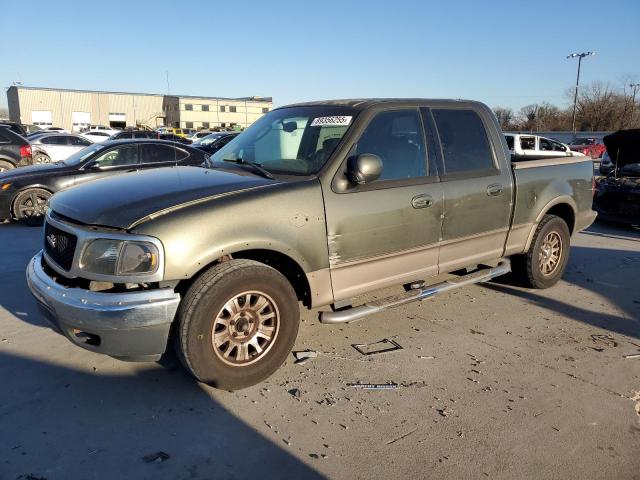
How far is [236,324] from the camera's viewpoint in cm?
322

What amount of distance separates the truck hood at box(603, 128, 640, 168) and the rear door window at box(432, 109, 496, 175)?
5314 mm

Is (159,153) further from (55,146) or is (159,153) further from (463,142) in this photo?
(55,146)

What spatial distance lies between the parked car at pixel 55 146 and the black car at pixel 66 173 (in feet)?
37.4

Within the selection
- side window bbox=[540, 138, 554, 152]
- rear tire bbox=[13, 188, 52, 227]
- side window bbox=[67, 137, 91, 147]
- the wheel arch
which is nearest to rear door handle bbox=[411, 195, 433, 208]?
the wheel arch

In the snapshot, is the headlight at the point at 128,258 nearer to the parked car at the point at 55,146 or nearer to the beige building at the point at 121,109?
the parked car at the point at 55,146

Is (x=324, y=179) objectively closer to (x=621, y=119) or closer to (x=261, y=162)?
(x=261, y=162)

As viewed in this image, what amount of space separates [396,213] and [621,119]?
63758 mm

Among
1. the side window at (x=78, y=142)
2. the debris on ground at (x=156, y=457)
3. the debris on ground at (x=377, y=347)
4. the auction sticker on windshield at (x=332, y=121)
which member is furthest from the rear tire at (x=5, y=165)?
the debris on ground at (x=156, y=457)

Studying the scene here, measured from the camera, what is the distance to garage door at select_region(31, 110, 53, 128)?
3022 inches

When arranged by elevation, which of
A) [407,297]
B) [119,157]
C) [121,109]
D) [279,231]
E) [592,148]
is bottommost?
[407,297]

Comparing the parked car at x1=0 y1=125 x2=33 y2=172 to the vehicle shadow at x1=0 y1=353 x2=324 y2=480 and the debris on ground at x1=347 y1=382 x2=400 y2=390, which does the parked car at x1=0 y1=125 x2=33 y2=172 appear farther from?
the debris on ground at x1=347 y1=382 x2=400 y2=390

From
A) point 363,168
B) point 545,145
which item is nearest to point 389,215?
point 363,168

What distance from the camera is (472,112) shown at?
4.71 metres

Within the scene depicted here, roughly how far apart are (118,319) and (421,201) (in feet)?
8.02
